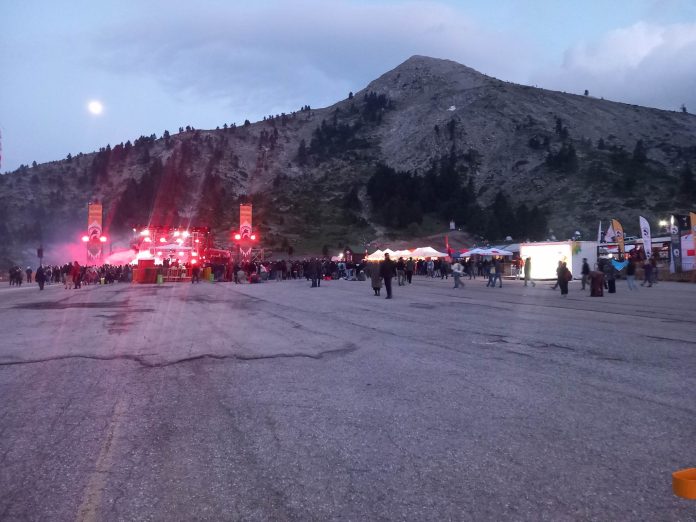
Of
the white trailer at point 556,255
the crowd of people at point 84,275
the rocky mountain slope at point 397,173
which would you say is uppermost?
the rocky mountain slope at point 397,173

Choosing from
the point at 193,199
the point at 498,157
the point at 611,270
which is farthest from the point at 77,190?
the point at 611,270

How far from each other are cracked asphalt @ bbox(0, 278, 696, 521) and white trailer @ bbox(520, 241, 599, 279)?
21.0m

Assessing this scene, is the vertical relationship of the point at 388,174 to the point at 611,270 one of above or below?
above

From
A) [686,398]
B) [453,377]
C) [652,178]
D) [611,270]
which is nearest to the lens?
[686,398]

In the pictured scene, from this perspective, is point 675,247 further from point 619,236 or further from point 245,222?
point 245,222

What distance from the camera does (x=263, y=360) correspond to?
8180 millimetres

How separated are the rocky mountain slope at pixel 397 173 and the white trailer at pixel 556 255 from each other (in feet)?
124

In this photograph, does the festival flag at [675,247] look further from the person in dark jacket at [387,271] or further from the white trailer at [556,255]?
the person in dark jacket at [387,271]

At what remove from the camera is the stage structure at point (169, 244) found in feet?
127

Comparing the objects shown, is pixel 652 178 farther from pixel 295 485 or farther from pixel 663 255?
pixel 295 485

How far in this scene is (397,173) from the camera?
9906 centimetres

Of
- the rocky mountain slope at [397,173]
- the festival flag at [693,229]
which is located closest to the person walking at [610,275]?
the festival flag at [693,229]

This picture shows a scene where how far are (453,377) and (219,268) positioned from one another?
3664 centimetres

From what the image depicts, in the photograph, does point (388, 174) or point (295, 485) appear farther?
point (388, 174)
